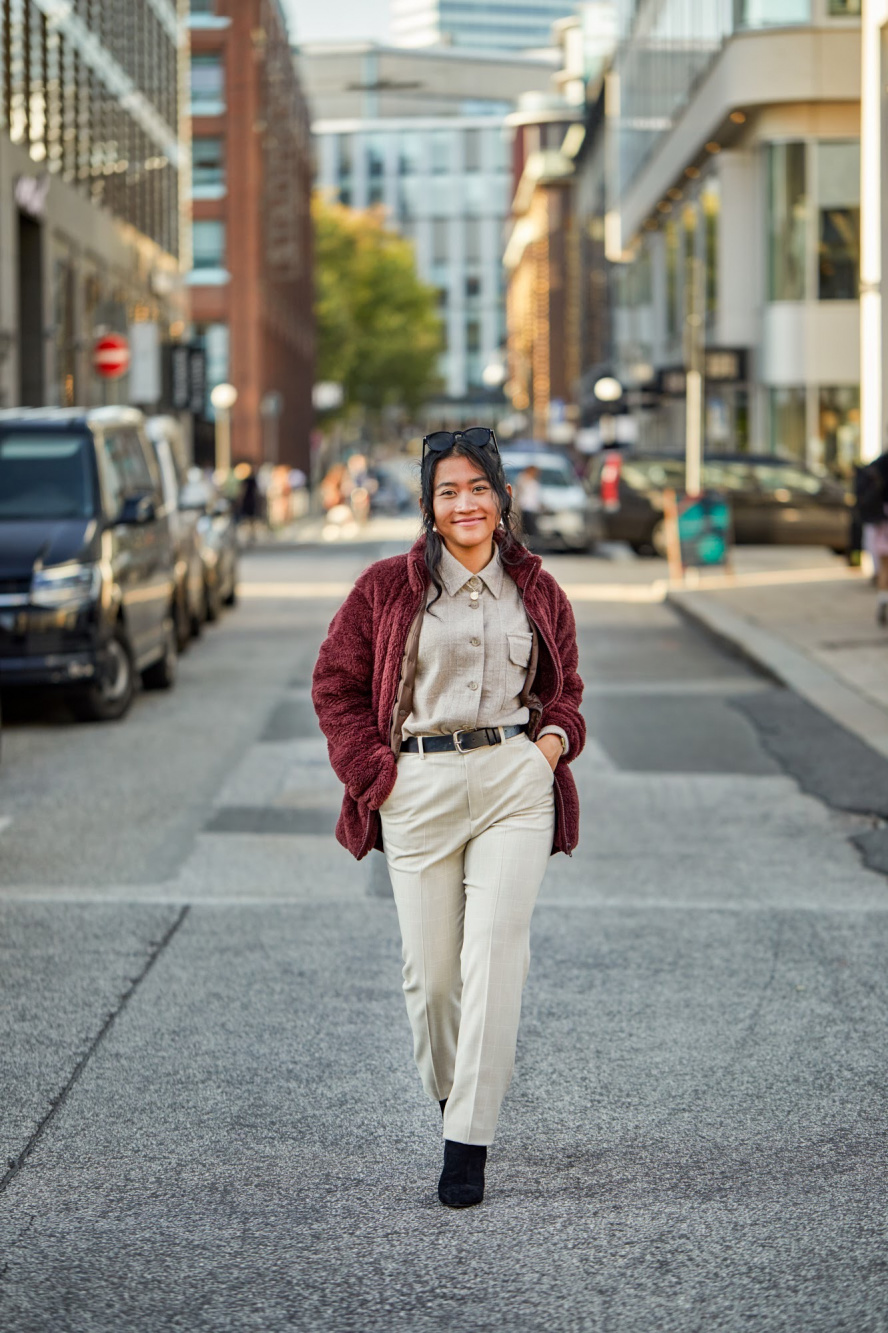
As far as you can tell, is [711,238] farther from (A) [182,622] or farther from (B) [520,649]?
(B) [520,649]

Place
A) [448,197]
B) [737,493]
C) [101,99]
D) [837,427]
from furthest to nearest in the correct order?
[448,197]
[101,99]
[837,427]
[737,493]

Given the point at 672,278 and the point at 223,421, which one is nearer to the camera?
the point at 672,278

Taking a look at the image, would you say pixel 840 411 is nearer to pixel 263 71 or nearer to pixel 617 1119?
pixel 617 1119

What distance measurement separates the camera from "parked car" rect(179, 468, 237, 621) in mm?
19750

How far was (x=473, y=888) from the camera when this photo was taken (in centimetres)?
453

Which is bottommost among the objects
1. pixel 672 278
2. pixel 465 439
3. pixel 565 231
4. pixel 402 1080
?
pixel 402 1080

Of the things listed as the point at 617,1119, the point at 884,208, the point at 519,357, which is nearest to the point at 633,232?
the point at 884,208

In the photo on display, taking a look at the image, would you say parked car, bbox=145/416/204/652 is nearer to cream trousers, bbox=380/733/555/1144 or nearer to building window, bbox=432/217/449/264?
cream trousers, bbox=380/733/555/1144

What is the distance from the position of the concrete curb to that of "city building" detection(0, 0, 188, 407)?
14.7 m

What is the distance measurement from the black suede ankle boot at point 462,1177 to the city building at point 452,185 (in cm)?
17708

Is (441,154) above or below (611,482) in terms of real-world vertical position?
above

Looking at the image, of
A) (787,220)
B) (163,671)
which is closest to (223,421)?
(787,220)

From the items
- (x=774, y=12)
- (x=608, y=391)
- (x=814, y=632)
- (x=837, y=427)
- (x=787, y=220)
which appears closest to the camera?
(x=814, y=632)

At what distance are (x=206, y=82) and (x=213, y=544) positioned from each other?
53.1 m
